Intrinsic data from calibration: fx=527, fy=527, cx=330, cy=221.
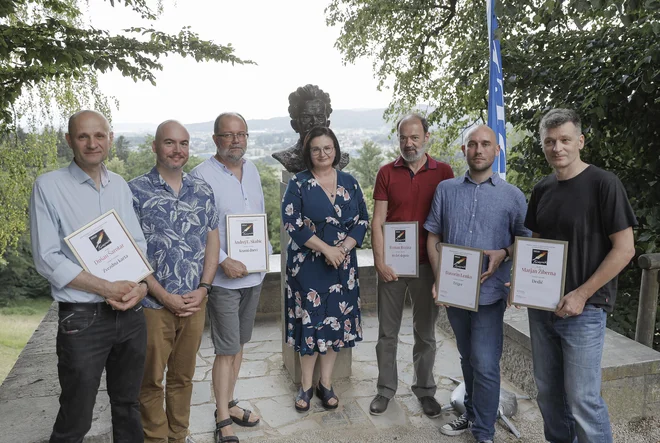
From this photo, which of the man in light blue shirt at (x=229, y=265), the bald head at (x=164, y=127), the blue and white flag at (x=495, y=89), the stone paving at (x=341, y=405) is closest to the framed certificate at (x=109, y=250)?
the bald head at (x=164, y=127)

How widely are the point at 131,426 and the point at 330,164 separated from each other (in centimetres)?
180

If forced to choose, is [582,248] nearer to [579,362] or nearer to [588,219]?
[588,219]

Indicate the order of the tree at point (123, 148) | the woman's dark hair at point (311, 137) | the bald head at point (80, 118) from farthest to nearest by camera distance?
the tree at point (123, 148)
the woman's dark hair at point (311, 137)
the bald head at point (80, 118)

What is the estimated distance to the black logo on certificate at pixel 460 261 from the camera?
111 inches

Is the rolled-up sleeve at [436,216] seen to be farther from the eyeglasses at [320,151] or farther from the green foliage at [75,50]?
the green foliage at [75,50]

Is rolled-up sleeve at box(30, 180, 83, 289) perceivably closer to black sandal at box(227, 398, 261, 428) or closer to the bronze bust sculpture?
black sandal at box(227, 398, 261, 428)

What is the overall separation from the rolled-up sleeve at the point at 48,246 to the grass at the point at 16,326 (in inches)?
336

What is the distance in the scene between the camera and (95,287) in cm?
220

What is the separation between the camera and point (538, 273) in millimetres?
2436

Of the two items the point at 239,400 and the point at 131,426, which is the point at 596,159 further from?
the point at 131,426

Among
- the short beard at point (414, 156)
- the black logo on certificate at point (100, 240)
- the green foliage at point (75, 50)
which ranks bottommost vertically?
the black logo on certificate at point (100, 240)

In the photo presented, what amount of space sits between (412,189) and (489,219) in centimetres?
56

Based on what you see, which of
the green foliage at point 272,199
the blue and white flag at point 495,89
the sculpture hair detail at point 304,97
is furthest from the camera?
the green foliage at point 272,199

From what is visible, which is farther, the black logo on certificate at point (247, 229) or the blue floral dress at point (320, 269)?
the blue floral dress at point (320, 269)
